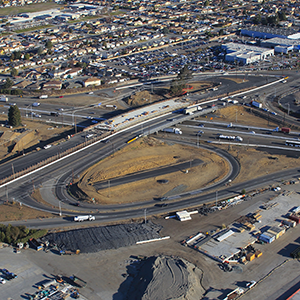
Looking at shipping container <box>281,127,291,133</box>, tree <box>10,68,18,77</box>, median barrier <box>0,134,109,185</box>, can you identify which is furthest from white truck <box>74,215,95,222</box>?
tree <box>10,68,18,77</box>

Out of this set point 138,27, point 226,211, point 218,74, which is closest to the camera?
point 226,211

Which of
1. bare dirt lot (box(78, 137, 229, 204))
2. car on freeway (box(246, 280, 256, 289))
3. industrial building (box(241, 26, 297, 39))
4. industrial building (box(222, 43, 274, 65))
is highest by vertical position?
industrial building (box(241, 26, 297, 39))

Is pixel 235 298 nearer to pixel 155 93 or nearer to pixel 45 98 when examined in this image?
pixel 155 93

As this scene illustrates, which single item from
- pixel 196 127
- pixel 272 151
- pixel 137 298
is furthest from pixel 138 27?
pixel 137 298

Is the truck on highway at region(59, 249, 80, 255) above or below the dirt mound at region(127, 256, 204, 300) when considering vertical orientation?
above

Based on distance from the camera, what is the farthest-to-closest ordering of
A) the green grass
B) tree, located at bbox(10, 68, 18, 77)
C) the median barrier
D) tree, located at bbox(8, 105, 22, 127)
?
the green grass, tree, located at bbox(10, 68, 18, 77), tree, located at bbox(8, 105, 22, 127), the median barrier

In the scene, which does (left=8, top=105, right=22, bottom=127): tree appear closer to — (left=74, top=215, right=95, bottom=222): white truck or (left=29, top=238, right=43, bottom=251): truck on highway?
(left=74, top=215, right=95, bottom=222): white truck
